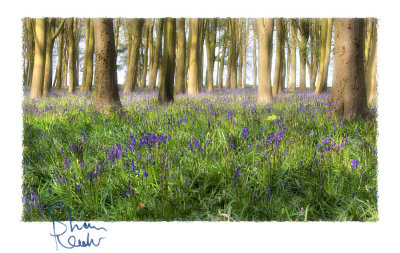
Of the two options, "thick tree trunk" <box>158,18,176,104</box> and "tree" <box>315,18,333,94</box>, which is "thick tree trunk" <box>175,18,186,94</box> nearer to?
"thick tree trunk" <box>158,18,176,104</box>

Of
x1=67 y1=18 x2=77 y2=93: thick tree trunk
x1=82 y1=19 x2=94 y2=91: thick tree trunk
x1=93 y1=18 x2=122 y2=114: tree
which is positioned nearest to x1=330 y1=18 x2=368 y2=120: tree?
x1=93 y1=18 x2=122 y2=114: tree

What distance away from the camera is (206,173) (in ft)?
9.74

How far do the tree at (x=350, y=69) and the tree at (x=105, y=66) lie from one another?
3526 mm

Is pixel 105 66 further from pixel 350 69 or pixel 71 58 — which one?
pixel 350 69

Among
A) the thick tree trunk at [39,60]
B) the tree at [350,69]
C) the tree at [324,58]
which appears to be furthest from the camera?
the tree at [324,58]

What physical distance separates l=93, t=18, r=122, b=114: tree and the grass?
1.06 metres

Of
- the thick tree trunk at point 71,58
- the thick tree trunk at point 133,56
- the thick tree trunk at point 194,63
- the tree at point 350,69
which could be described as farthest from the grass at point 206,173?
the thick tree trunk at point 133,56

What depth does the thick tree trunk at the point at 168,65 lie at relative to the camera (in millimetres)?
7043

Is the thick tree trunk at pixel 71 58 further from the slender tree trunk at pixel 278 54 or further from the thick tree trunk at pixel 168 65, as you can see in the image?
the slender tree trunk at pixel 278 54

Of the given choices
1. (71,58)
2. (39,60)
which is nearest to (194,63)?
(71,58)

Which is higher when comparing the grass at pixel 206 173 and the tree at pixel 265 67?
the tree at pixel 265 67

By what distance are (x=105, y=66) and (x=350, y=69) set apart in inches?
152

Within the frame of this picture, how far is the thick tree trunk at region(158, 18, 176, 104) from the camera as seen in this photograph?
23.1 feet
